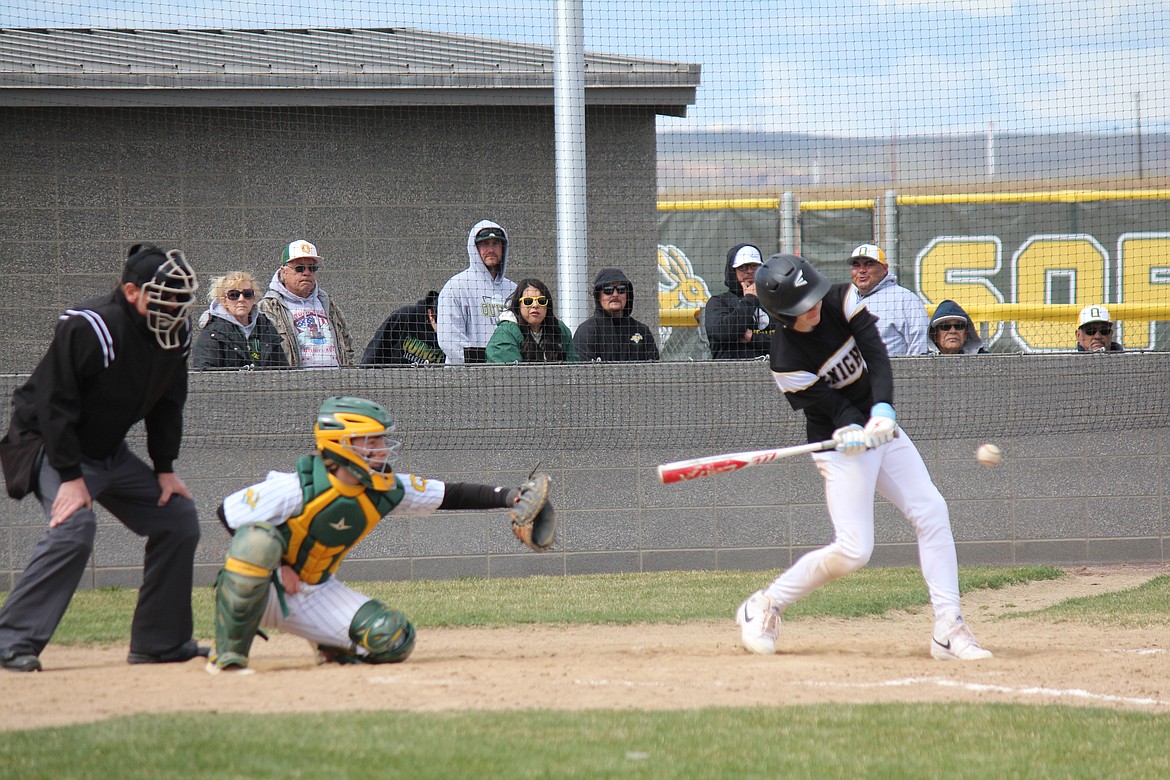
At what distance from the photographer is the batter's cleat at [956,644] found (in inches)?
221

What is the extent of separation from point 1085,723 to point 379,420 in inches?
115

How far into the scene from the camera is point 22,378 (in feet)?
27.7

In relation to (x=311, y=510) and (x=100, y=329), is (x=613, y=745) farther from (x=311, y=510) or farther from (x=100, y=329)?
(x=100, y=329)

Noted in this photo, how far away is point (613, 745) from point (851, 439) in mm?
2063

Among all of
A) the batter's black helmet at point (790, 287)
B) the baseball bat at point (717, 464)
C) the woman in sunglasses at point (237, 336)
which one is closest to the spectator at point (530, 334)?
the woman in sunglasses at point (237, 336)

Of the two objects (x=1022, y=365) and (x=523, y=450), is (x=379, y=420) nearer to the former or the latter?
(x=523, y=450)

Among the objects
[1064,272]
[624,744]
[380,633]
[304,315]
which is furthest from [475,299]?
[1064,272]

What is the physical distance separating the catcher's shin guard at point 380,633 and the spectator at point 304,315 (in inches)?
143

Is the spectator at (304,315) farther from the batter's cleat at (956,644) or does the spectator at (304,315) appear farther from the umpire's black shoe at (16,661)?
the batter's cleat at (956,644)

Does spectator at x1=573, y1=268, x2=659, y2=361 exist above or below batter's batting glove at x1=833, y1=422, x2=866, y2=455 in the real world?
above

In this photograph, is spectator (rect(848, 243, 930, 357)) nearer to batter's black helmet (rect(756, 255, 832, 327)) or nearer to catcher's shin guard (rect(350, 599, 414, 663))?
batter's black helmet (rect(756, 255, 832, 327))

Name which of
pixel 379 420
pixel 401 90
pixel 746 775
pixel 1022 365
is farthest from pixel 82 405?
pixel 1022 365

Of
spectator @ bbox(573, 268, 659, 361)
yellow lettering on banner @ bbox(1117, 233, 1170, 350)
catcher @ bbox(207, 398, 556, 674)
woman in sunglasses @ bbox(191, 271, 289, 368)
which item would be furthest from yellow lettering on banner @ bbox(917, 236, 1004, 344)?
catcher @ bbox(207, 398, 556, 674)

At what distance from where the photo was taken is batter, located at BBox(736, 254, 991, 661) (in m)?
5.55
